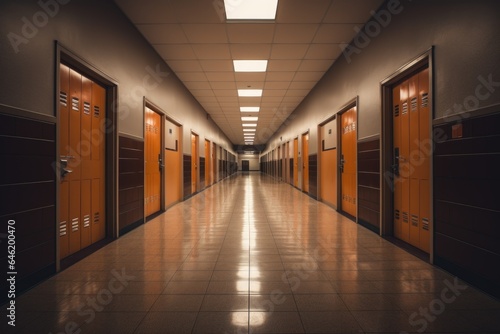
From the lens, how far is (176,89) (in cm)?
631

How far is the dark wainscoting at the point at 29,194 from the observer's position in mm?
1890

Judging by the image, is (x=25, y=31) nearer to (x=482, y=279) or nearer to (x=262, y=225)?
(x=262, y=225)

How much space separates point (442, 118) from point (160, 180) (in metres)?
4.79

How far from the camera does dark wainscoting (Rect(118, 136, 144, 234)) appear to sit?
3.69m

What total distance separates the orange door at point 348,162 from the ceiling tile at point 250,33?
2.02 m

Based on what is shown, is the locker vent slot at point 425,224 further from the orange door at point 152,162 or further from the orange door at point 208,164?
the orange door at point 208,164

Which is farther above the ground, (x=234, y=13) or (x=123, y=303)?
(x=234, y=13)

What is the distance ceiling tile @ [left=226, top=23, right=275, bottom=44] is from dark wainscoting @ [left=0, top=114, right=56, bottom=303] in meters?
2.94

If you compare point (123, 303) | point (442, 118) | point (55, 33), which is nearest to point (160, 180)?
point (55, 33)

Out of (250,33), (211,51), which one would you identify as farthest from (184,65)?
(250,33)

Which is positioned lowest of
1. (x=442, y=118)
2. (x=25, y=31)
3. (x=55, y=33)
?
(x=442, y=118)

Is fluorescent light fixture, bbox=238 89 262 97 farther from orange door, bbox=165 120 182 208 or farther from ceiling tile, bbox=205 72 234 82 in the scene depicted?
orange door, bbox=165 120 182 208

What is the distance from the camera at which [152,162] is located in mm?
5055

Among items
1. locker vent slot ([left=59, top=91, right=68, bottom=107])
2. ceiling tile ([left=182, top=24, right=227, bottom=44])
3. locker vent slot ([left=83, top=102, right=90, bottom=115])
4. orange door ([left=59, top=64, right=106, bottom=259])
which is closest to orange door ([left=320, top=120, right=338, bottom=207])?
ceiling tile ([left=182, top=24, right=227, bottom=44])
